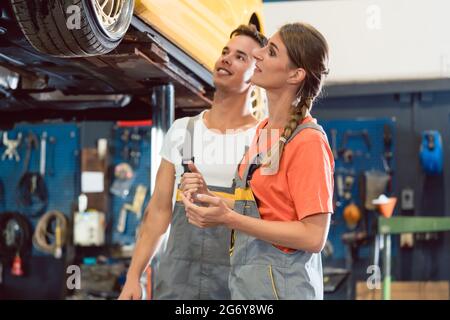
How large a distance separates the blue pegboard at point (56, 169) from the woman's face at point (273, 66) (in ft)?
15.4

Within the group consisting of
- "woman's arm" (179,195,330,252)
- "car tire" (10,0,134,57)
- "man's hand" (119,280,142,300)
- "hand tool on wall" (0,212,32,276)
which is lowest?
"hand tool on wall" (0,212,32,276)

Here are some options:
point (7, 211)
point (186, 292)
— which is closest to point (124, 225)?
point (7, 211)

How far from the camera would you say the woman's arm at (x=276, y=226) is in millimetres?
1455

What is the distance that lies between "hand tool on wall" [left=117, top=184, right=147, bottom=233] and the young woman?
4.38 meters

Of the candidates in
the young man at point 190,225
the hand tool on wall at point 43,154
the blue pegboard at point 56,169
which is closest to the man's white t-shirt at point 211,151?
the young man at point 190,225

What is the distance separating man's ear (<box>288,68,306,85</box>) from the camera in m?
1.58

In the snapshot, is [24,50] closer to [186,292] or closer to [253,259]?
[186,292]

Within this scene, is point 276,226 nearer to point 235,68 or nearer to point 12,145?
point 235,68

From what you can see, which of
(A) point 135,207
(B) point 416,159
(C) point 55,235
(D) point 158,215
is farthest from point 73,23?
(B) point 416,159

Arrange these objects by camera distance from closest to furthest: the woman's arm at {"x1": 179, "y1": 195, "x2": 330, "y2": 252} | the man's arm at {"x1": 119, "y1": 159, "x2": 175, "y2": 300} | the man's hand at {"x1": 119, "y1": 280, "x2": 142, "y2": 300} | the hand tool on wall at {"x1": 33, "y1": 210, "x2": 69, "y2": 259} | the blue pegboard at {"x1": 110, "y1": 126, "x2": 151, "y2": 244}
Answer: the woman's arm at {"x1": 179, "y1": 195, "x2": 330, "y2": 252} → the man's hand at {"x1": 119, "y1": 280, "x2": 142, "y2": 300} → the man's arm at {"x1": 119, "y1": 159, "x2": 175, "y2": 300} → the hand tool on wall at {"x1": 33, "y1": 210, "x2": 69, "y2": 259} → the blue pegboard at {"x1": 110, "y1": 126, "x2": 151, "y2": 244}

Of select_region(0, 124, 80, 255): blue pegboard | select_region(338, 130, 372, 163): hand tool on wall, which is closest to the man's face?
select_region(338, 130, 372, 163): hand tool on wall

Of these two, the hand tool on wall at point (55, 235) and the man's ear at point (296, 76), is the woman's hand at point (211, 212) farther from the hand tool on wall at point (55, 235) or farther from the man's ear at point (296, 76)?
the hand tool on wall at point (55, 235)

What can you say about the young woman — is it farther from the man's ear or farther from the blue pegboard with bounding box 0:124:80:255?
the blue pegboard with bounding box 0:124:80:255
